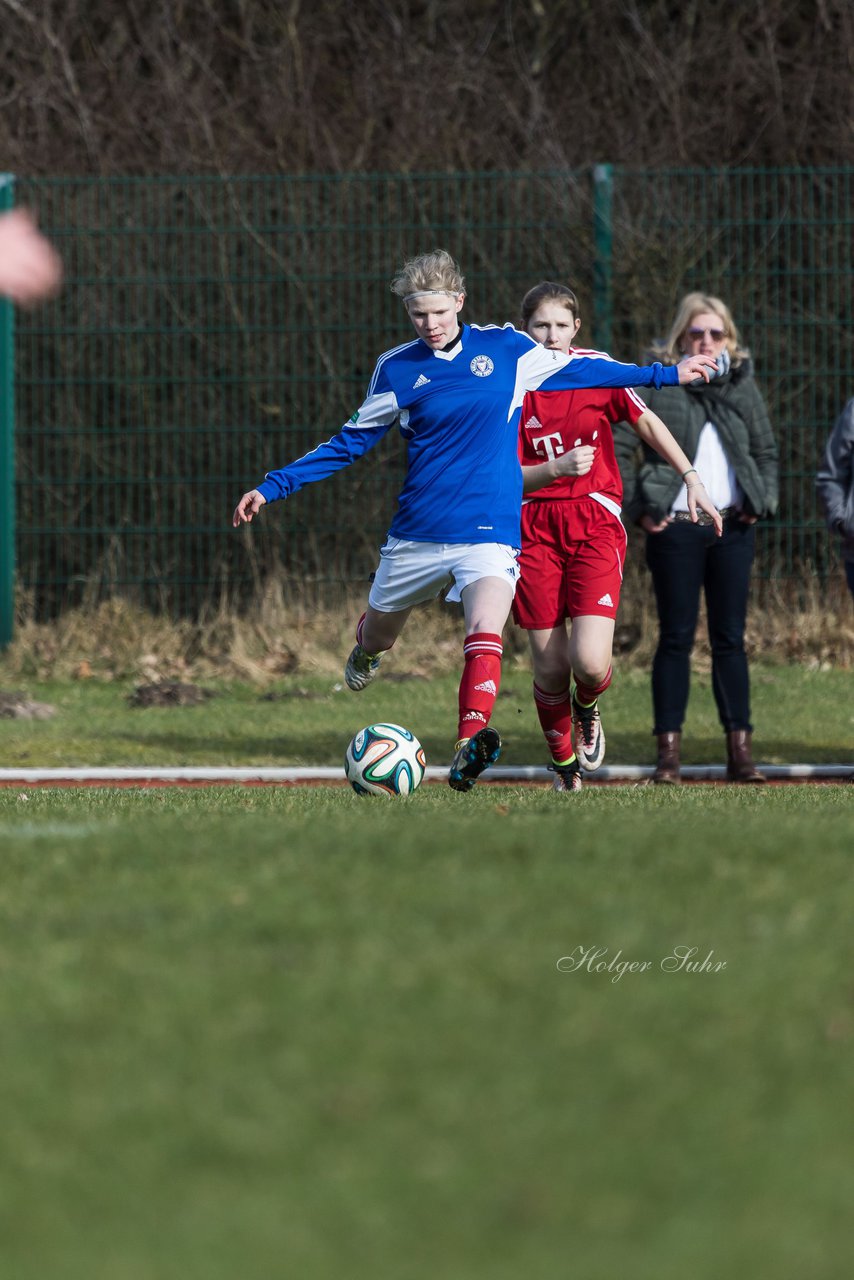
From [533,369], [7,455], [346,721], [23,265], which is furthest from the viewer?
[7,455]

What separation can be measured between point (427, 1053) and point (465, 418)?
15.3 ft

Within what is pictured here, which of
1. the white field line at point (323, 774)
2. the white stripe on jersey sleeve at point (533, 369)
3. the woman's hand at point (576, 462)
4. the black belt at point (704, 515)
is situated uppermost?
the white stripe on jersey sleeve at point (533, 369)

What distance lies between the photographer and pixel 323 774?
32.6 ft

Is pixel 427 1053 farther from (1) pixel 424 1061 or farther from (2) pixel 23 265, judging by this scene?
(2) pixel 23 265

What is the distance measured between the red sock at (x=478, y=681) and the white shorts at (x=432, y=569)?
0.24 m

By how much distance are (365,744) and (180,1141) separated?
14.9 ft

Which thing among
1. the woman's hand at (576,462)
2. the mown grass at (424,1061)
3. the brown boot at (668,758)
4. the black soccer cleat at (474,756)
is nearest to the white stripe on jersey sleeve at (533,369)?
the woman's hand at (576,462)

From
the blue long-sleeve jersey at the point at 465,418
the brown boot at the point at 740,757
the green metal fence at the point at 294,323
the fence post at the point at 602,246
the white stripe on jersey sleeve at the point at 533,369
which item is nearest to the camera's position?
the blue long-sleeve jersey at the point at 465,418

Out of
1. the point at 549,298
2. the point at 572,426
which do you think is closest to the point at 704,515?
the point at 572,426

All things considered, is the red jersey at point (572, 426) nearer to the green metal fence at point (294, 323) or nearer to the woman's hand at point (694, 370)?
the woman's hand at point (694, 370)

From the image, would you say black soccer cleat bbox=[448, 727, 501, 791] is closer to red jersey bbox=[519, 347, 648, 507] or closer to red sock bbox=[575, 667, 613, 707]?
red sock bbox=[575, 667, 613, 707]

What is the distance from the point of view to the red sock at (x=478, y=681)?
7.43m

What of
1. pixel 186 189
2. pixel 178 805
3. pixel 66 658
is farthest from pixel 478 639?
pixel 186 189

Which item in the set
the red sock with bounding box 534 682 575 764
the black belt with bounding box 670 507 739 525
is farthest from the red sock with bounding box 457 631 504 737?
the black belt with bounding box 670 507 739 525
